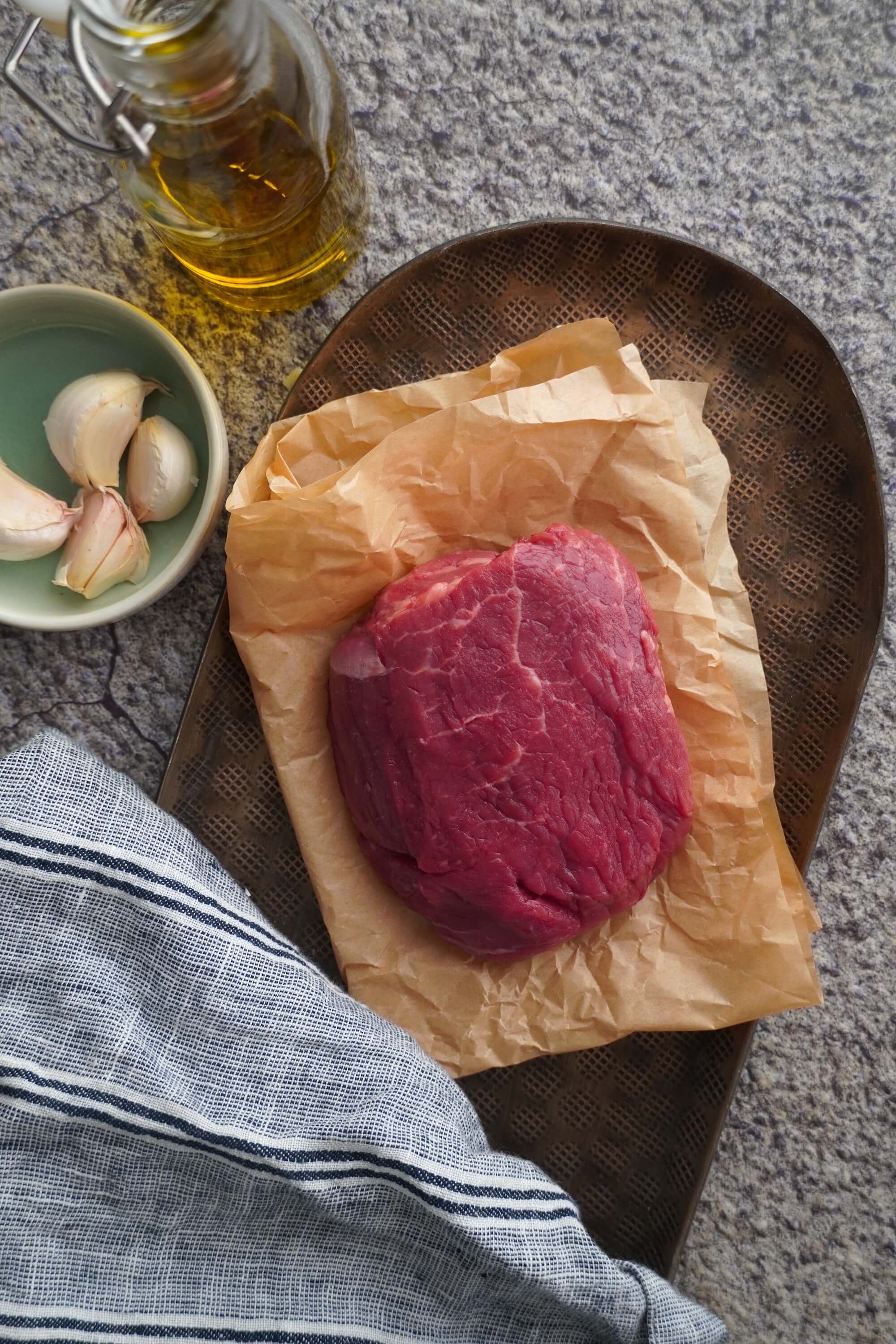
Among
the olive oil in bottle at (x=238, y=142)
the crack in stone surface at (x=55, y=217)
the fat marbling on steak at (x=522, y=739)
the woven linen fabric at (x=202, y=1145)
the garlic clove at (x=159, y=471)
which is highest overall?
the olive oil in bottle at (x=238, y=142)

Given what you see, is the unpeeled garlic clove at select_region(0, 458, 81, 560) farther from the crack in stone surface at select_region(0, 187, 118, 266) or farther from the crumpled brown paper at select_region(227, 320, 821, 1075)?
the crack in stone surface at select_region(0, 187, 118, 266)

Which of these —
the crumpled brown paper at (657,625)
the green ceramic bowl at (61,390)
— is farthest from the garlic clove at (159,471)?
the crumpled brown paper at (657,625)

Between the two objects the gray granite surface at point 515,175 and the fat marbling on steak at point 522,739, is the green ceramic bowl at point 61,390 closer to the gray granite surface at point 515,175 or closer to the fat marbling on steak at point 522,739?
the gray granite surface at point 515,175

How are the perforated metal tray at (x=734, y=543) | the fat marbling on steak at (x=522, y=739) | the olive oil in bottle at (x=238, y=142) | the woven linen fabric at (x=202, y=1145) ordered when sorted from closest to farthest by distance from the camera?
1. the olive oil in bottle at (x=238, y=142)
2. the woven linen fabric at (x=202, y=1145)
3. the fat marbling on steak at (x=522, y=739)
4. the perforated metal tray at (x=734, y=543)

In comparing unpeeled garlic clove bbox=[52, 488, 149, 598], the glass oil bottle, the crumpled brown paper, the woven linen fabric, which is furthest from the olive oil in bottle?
the woven linen fabric

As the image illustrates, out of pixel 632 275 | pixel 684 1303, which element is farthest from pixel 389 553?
pixel 684 1303

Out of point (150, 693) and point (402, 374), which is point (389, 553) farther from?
point (150, 693)
